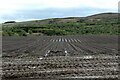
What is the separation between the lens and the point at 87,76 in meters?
8.81

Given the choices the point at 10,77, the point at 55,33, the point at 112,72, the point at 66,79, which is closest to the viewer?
the point at 66,79

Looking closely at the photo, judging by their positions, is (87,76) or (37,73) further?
(37,73)

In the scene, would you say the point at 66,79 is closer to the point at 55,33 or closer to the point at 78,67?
the point at 78,67

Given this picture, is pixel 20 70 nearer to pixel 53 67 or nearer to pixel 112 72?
pixel 53 67

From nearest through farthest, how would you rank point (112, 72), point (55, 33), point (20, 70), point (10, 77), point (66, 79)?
point (66, 79)
point (10, 77)
point (112, 72)
point (20, 70)
point (55, 33)

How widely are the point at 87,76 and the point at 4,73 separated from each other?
3.14 meters

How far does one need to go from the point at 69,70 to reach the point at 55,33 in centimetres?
5436

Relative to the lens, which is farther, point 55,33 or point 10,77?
point 55,33

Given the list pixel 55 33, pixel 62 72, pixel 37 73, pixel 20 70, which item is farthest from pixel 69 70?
pixel 55 33

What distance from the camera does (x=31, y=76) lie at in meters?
8.98

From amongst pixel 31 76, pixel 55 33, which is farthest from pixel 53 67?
pixel 55 33

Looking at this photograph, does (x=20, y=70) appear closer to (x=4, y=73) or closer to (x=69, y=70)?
(x=4, y=73)

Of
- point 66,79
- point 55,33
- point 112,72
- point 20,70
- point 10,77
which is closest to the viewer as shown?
point 66,79

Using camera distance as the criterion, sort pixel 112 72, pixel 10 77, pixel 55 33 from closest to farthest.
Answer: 1. pixel 10 77
2. pixel 112 72
3. pixel 55 33
